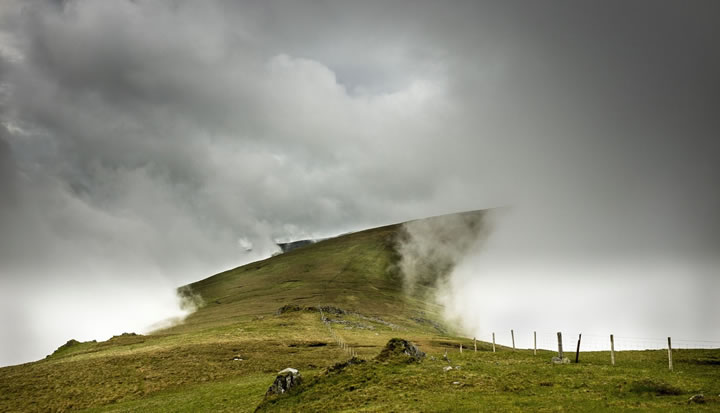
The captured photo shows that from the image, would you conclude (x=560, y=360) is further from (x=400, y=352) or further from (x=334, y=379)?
(x=334, y=379)

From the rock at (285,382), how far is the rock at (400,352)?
8.55m

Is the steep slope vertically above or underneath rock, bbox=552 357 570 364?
underneath

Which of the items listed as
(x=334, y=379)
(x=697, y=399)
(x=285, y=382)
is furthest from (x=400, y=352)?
(x=697, y=399)

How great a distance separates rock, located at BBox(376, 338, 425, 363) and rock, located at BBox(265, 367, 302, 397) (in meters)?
8.55

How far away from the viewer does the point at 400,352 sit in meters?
41.5

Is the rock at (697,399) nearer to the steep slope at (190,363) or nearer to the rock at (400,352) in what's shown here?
the rock at (400,352)

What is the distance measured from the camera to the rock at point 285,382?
3725 cm

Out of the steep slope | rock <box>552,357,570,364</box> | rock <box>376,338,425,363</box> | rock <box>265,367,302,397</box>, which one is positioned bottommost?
the steep slope

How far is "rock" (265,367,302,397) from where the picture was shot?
3725cm

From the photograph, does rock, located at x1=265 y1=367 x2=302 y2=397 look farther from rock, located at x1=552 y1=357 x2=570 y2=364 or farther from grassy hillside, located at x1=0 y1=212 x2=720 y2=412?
rock, located at x1=552 y1=357 x2=570 y2=364

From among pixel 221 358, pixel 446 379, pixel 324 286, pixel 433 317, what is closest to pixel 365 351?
pixel 221 358

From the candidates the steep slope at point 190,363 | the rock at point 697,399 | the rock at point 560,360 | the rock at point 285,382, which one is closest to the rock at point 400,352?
the rock at point 285,382

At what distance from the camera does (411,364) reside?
1572 inches

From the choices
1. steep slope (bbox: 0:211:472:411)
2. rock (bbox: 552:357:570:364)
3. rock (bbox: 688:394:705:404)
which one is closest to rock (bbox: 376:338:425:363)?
rock (bbox: 552:357:570:364)
